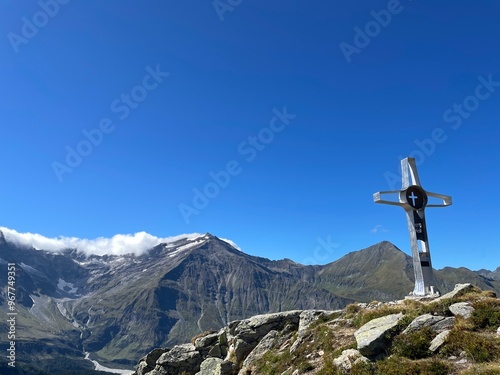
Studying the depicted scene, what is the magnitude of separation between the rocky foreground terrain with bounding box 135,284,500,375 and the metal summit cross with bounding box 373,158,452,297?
1509 centimetres

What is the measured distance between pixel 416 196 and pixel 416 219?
315 cm

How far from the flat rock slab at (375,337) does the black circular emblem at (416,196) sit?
90.4 ft

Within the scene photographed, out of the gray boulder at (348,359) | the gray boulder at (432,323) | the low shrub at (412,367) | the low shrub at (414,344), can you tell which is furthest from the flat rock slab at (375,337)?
the low shrub at (412,367)

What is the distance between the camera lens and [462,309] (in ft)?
71.5

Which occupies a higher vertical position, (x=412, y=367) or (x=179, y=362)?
(x=412, y=367)

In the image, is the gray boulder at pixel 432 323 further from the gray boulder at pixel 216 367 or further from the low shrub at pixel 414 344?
the gray boulder at pixel 216 367

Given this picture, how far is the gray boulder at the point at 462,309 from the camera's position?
21172 mm

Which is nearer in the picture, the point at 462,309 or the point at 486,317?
the point at 486,317

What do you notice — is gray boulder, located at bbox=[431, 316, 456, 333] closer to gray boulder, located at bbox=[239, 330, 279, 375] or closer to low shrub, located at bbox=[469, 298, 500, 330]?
low shrub, located at bbox=[469, 298, 500, 330]

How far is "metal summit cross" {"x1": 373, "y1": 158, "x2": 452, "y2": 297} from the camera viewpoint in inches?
1758

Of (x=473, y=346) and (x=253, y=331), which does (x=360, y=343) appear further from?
(x=253, y=331)

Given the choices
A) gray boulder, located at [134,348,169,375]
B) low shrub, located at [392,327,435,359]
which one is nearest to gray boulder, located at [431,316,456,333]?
low shrub, located at [392,327,435,359]

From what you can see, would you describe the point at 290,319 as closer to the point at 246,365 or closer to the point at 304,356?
the point at 246,365

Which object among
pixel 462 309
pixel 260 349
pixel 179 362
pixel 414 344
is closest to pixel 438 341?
pixel 414 344
